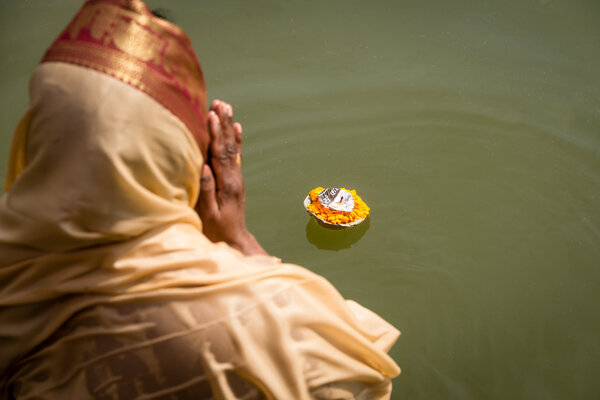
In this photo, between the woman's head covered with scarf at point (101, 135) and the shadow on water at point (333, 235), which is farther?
Answer: the shadow on water at point (333, 235)

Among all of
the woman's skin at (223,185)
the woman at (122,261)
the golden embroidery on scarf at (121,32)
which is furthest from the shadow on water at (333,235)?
the golden embroidery on scarf at (121,32)

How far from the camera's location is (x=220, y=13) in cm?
292

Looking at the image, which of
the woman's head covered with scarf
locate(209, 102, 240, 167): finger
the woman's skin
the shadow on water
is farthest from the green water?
the woman's head covered with scarf

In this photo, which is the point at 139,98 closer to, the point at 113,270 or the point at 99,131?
the point at 99,131

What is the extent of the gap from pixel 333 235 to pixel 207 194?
2.87 ft

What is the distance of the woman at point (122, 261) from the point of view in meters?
0.87

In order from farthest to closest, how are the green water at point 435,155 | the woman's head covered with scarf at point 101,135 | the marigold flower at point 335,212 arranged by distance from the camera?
the marigold flower at point 335,212, the green water at point 435,155, the woman's head covered with scarf at point 101,135

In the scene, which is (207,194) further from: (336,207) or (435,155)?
(435,155)

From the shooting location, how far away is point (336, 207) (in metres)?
2.02

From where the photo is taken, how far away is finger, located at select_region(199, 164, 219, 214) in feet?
4.06

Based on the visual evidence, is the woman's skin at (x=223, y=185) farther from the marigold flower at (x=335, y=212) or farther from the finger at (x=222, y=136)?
the marigold flower at (x=335, y=212)

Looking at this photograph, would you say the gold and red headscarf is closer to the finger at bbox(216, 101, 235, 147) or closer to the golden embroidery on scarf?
the golden embroidery on scarf

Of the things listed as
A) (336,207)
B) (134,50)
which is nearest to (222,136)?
(134,50)

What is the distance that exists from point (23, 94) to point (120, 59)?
200 cm
